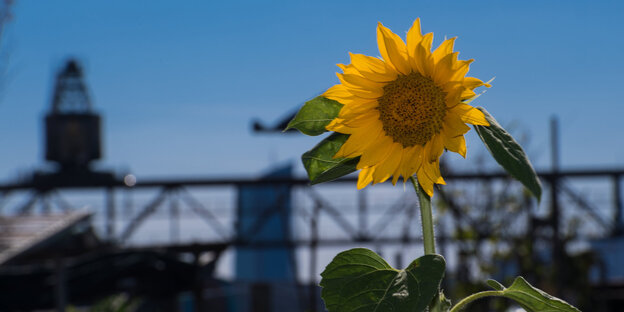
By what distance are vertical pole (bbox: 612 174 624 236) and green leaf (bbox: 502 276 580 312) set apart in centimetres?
2204

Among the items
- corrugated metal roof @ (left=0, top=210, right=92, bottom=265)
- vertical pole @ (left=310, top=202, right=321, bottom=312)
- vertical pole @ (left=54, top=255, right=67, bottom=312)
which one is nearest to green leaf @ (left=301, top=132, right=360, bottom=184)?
corrugated metal roof @ (left=0, top=210, right=92, bottom=265)

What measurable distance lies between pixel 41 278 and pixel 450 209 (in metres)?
6.38

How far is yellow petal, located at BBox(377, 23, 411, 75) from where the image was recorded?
817 mm

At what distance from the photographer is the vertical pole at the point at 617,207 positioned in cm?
2158

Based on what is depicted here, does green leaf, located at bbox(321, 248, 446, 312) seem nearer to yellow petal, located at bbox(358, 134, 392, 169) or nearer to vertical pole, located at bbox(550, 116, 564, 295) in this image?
yellow petal, located at bbox(358, 134, 392, 169)

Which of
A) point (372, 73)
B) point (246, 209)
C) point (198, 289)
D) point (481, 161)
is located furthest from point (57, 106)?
point (372, 73)

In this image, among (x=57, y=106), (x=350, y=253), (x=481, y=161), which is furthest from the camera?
(x=57, y=106)

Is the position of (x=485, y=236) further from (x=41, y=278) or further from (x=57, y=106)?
(x=57, y=106)

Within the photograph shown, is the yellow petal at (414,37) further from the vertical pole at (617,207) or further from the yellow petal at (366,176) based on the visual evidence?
the vertical pole at (617,207)

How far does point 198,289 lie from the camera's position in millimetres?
8281

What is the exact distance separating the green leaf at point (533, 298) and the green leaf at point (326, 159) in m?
0.23

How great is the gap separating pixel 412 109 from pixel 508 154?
0.38 ft

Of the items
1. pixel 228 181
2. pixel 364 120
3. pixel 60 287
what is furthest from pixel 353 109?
pixel 228 181

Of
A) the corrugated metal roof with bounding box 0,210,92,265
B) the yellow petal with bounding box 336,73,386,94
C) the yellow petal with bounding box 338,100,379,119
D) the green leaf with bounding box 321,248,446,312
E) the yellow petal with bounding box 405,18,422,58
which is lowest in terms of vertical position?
the corrugated metal roof with bounding box 0,210,92,265
